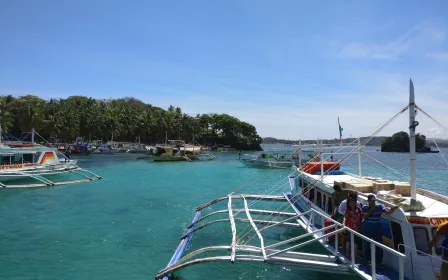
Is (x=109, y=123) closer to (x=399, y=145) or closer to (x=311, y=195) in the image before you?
(x=311, y=195)

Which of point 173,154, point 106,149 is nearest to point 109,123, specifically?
point 106,149

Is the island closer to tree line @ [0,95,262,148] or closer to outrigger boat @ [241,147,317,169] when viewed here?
tree line @ [0,95,262,148]

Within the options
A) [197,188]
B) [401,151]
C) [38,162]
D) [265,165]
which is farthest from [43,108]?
[401,151]

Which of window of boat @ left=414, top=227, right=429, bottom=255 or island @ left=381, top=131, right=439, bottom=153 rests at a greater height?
island @ left=381, top=131, right=439, bottom=153

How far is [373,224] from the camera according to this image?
973 centimetres

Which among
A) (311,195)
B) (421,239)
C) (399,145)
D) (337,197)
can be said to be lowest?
(311,195)

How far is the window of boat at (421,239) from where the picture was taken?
27.3ft

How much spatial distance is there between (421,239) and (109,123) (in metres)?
98.8

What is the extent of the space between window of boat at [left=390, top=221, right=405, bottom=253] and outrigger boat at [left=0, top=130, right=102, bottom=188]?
3350 cm

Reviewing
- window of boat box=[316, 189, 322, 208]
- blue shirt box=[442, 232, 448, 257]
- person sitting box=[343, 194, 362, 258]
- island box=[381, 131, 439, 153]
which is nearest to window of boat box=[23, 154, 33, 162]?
window of boat box=[316, 189, 322, 208]

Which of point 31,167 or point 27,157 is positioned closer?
point 31,167

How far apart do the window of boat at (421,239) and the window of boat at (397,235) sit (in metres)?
0.46

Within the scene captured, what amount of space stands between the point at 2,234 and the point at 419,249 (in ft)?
62.6

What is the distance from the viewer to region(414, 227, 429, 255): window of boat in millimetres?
8328
